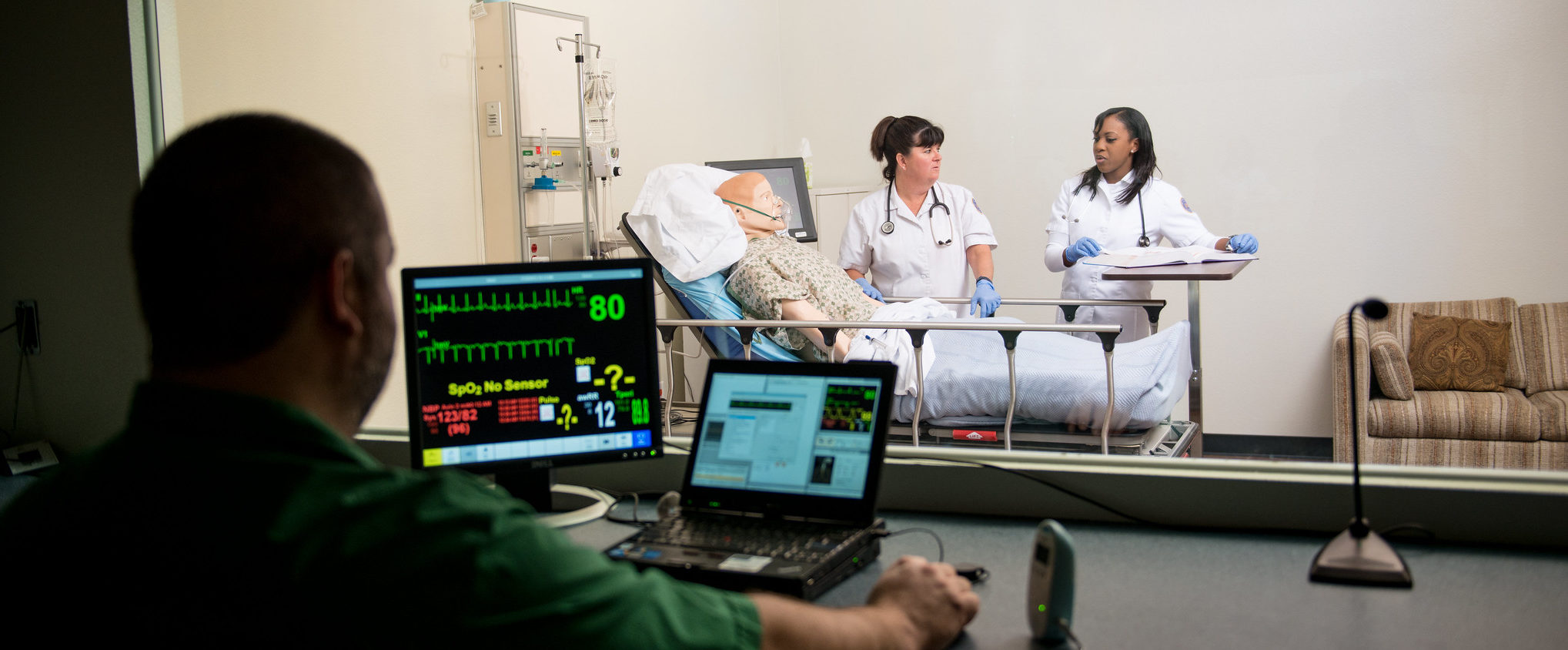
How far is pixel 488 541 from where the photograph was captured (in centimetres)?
62

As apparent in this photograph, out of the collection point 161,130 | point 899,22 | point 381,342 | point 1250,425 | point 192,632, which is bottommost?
point 1250,425

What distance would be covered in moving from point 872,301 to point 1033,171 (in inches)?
54.2

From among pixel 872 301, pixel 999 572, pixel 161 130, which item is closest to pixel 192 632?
pixel 999 572

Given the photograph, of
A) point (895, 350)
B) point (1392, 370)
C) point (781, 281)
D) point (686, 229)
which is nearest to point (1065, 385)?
point (895, 350)

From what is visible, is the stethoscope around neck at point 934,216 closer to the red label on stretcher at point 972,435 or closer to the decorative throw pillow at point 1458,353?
the red label on stretcher at point 972,435

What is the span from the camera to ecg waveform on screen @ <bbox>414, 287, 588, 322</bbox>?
54.9 inches

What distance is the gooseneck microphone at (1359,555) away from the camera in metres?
1.11

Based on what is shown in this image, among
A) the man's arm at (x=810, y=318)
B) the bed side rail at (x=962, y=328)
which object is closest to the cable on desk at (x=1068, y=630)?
the bed side rail at (x=962, y=328)

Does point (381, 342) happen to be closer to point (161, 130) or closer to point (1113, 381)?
point (161, 130)

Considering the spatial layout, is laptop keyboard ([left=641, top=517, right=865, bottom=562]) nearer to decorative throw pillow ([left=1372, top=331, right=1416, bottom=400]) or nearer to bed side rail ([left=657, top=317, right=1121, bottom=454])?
bed side rail ([left=657, top=317, right=1121, bottom=454])

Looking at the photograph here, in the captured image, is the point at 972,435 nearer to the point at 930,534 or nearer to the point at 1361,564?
the point at 930,534

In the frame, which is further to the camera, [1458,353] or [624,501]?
[1458,353]

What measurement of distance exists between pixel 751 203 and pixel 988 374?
886 millimetres

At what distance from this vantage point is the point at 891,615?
940 millimetres
